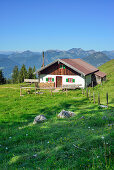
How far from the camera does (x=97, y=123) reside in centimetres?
1091

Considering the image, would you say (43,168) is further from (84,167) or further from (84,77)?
(84,77)

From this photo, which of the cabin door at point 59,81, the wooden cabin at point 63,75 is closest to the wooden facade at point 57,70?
the wooden cabin at point 63,75

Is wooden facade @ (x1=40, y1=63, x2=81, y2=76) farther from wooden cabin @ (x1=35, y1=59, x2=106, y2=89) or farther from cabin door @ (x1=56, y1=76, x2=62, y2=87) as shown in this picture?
cabin door @ (x1=56, y1=76, x2=62, y2=87)

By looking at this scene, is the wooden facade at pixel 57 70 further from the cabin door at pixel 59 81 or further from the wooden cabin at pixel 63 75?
the cabin door at pixel 59 81

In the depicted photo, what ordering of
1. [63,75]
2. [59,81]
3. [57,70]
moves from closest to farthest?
[63,75] < [57,70] < [59,81]

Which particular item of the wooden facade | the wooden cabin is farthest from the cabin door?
the wooden facade

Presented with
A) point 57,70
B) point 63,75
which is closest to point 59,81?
point 63,75

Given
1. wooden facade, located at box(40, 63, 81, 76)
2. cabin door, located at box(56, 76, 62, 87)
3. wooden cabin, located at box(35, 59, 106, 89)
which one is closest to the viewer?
wooden cabin, located at box(35, 59, 106, 89)

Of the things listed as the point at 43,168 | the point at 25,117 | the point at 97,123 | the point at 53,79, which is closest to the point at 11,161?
the point at 43,168

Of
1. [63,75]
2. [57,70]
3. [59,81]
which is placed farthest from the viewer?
[59,81]

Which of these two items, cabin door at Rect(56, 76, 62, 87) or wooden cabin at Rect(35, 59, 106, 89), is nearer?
wooden cabin at Rect(35, 59, 106, 89)

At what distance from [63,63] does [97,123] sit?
2737 centimetres

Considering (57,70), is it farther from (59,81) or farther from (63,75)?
(59,81)

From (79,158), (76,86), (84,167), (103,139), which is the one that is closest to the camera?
(84,167)
